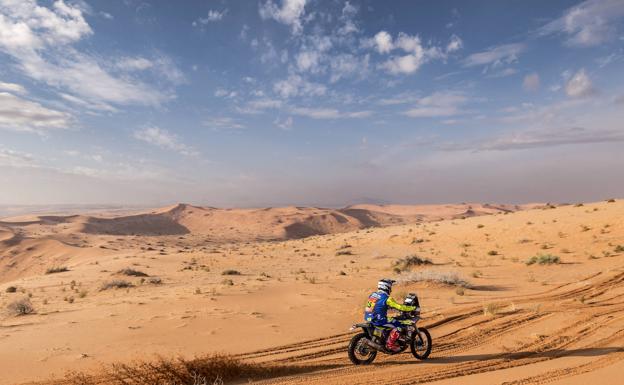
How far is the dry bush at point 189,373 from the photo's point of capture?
20.4 ft

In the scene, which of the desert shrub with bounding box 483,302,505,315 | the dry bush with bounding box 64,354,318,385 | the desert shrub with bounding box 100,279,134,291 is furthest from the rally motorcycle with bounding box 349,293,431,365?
the desert shrub with bounding box 100,279,134,291

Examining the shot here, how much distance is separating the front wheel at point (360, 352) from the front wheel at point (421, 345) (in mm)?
789

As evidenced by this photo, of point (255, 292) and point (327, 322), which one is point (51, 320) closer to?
point (255, 292)

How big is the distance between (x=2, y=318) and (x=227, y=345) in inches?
309

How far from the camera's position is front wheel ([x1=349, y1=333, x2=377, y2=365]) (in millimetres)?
7254

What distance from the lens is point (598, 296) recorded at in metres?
12.7

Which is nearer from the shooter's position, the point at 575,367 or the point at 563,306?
the point at 575,367

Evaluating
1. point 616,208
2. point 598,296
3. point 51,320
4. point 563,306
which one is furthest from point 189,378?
point 616,208

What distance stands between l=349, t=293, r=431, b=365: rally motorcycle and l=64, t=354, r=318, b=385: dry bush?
2.94 ft

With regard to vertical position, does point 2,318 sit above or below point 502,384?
below

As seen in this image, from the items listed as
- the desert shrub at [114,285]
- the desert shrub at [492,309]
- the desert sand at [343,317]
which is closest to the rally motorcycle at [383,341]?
the desert sand at [343,317]

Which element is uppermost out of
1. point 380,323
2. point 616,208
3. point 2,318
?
point 616,208

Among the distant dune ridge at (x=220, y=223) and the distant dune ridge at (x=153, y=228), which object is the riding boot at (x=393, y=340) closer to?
the distant dune ridge at (x=153, y=228)

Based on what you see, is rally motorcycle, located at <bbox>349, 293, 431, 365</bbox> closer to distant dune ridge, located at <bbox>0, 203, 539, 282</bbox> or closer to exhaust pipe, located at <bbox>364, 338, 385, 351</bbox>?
exhaust pipe, located at <bbox>364, 338, 385, 351</bbox>
